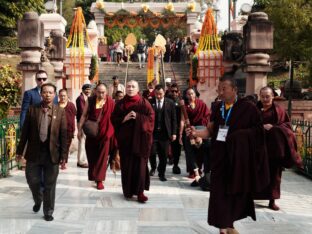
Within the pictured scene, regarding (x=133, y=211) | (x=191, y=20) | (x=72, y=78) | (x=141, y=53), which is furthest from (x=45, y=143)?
(x=191, y=20)

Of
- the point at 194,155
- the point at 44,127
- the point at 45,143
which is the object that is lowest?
the point at 194,155

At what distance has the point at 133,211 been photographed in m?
6.84

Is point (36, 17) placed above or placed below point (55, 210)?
above

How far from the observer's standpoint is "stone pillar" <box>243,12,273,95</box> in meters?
10.5

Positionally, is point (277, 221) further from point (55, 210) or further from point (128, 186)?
point (55, 210)

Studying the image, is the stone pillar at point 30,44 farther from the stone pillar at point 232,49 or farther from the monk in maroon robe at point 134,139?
the stone pillar at point 232,49

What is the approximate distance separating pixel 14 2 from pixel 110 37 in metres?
18.1

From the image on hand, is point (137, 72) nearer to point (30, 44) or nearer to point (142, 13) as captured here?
point (142, 13)

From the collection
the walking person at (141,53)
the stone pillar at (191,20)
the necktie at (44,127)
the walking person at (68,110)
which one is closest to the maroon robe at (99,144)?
the walking person at (68,110)

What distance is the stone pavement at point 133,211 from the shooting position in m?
5.93

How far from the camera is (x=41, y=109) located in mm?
6270

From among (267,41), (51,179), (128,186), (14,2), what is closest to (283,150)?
(128,186)

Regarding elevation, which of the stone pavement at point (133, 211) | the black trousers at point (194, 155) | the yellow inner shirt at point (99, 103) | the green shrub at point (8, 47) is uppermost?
the green shrub at point (8, 47)

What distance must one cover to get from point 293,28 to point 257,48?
5.90 meters
